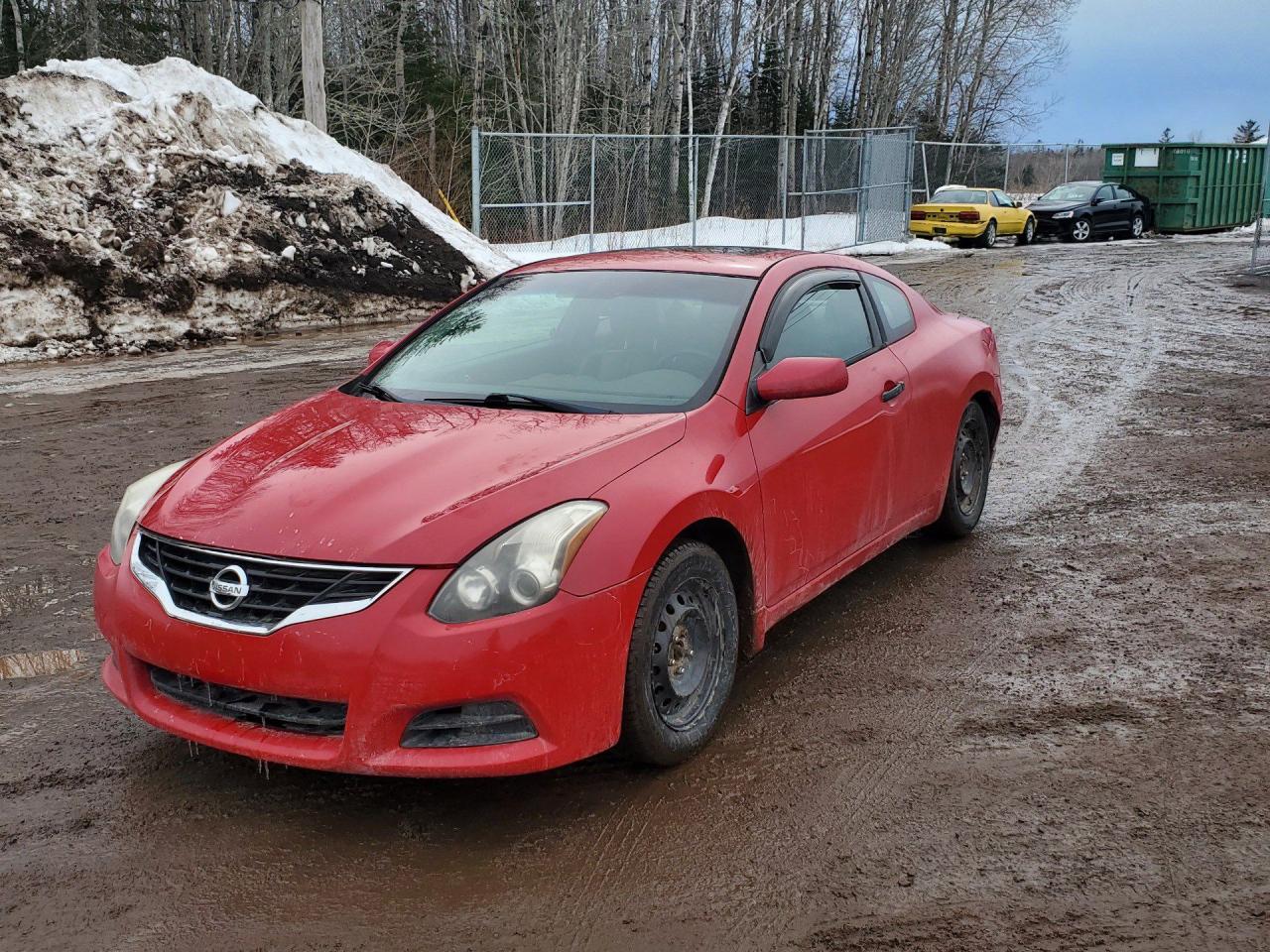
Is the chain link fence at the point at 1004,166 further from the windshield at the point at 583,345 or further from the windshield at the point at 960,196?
the windshield at the point at 583,345

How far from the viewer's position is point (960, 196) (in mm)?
29125

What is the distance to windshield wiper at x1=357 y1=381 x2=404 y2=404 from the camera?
4.43 meters

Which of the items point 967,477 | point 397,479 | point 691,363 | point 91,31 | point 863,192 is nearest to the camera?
point 397,479

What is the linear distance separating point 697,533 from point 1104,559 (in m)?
2.88

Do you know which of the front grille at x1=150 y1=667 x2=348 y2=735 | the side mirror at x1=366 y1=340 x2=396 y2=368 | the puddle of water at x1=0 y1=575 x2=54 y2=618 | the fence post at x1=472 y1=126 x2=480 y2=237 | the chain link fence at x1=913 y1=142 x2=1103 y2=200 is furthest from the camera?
the chain link fence at x1=913 y1=142 x2=1103 y2=200

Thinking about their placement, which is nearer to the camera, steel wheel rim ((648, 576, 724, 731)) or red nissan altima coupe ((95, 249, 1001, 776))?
red nissan altima coupe ((95, 249, 1001, 776))

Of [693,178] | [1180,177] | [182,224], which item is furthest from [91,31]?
[1180,177]

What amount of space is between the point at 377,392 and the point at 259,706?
1.58 m

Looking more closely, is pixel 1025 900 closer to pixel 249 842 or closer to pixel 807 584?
pixel 807 584

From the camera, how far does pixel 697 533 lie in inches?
149

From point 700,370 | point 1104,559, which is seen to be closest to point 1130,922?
point 700,370

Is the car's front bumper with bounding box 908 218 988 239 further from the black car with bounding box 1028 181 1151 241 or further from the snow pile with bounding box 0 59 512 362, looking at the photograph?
the snow pile with bounding box 0 59 512 362

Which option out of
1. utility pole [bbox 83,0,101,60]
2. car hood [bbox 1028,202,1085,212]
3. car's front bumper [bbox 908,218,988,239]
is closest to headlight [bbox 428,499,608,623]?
car's front bumper [bbox 908,218,988,239]

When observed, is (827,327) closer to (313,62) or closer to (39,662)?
(39,662)
